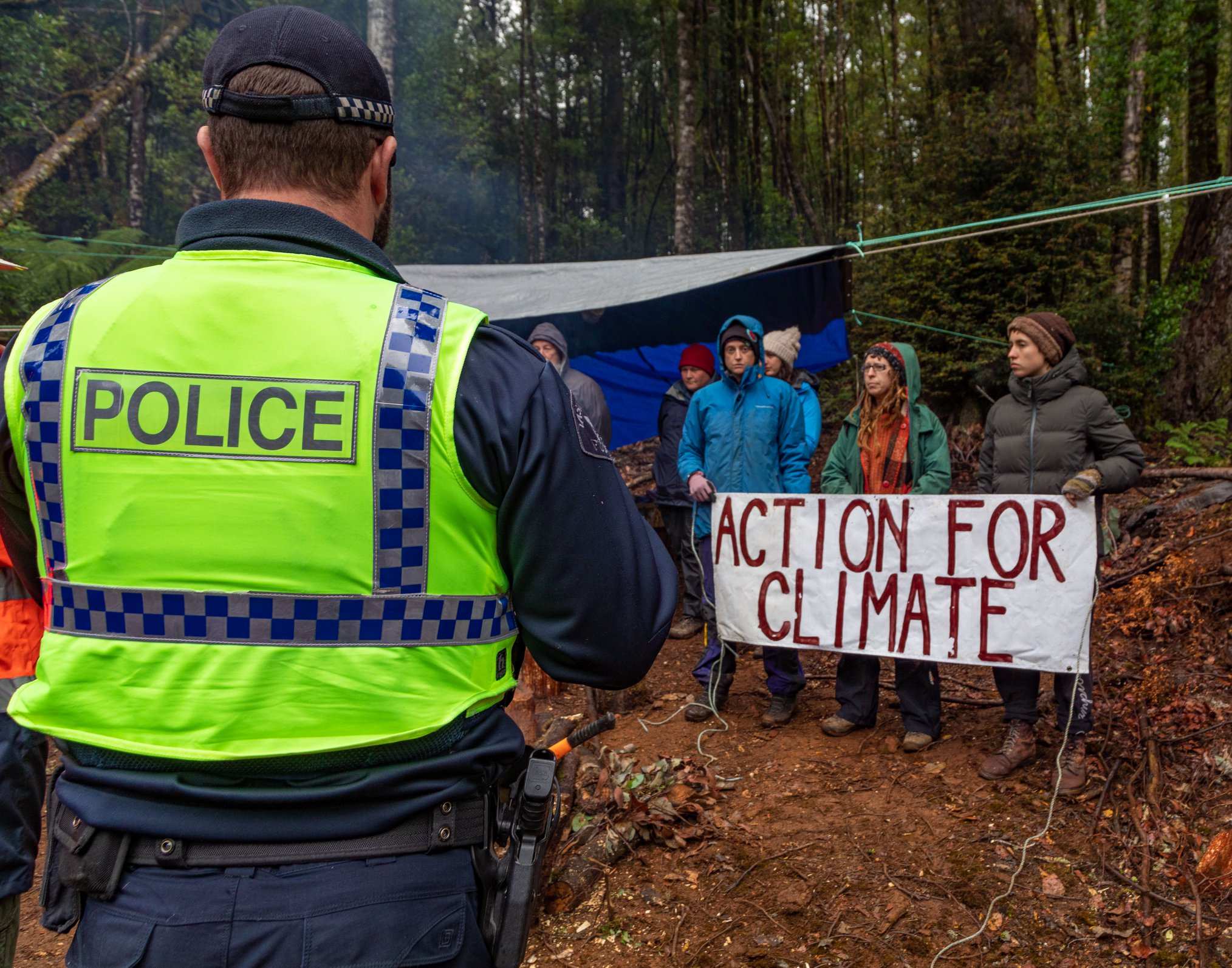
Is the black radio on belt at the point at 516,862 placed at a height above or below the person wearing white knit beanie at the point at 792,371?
below

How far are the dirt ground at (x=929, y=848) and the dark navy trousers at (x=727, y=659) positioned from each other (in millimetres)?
230

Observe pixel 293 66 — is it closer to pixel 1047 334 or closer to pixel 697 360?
pixel 1047 334

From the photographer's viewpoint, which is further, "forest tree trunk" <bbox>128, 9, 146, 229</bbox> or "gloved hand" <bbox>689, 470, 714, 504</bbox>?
"forest tree trunk" <bbox>128, 9, 146, 229</bbox>

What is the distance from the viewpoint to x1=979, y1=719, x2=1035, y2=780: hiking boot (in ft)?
12.8

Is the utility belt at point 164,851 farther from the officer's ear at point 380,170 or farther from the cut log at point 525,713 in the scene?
the cut log at point 525,713

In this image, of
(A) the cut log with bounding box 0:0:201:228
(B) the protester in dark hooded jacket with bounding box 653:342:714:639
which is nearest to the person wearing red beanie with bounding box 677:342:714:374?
(B) the protester in dark hooded jacket with bounding box 653:342:714:639

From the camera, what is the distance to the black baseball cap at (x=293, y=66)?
3.76ft

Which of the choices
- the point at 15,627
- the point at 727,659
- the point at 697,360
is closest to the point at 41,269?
the point at 697,360

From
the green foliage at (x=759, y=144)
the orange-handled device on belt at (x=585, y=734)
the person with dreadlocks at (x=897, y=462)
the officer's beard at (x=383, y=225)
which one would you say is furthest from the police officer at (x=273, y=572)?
the green foliage at (x=759, y=144)

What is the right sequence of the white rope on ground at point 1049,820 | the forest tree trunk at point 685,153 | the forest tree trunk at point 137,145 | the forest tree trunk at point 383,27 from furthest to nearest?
the forest tree trunk at point 137,145 < the forest tree trunk at point 685,153 < the forest tree trunk at point 383,27 < the white rope on ground at point 1049,820

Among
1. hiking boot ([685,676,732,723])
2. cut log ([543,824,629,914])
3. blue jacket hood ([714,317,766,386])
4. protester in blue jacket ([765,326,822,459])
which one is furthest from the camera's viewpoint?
protester in blue jacket ([765,326,822,459])

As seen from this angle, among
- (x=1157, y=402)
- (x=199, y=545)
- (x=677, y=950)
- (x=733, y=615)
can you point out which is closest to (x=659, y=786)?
(x=677, y=950)

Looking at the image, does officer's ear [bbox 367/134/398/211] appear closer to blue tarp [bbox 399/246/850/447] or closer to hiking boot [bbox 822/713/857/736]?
hiking boot [bbox 822/713/857/736]

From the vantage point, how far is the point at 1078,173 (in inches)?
371
